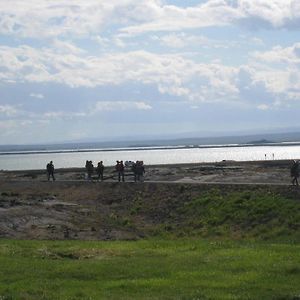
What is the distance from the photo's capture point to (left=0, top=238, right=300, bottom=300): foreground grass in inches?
545

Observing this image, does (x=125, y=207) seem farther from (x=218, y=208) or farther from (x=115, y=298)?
(x=115, y=298)

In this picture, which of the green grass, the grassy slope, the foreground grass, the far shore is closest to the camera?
the foreground grass

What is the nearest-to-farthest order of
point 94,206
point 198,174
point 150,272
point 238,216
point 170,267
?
point 150,272 < point 170,267 < point 238,216 < point 94,206 < point 198,174

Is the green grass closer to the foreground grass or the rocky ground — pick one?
the rocky ground

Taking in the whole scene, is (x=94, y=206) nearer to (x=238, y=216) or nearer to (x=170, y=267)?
(x=238, y=216)

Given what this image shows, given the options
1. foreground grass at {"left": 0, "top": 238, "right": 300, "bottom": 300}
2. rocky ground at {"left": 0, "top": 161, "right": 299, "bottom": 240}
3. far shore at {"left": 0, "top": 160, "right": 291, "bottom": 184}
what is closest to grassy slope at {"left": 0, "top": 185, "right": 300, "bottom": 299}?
foreground grass at {"left": 0, "top": 238, "right": 300, "bottom": 300}

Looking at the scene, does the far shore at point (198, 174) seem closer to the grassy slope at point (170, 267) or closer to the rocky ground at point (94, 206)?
the rocky ground at point (94, 206)

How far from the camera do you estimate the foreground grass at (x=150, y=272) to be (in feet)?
45.4

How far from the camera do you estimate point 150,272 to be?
53.1 feet

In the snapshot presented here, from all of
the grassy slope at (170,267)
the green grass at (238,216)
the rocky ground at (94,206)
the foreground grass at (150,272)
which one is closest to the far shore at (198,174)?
the rocky ground at (94,206)

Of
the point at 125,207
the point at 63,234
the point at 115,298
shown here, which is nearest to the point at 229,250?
the point at 115,298

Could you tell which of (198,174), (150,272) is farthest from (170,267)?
(198,174)

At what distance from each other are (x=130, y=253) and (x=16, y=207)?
18.0m

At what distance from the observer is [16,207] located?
36.4 m
